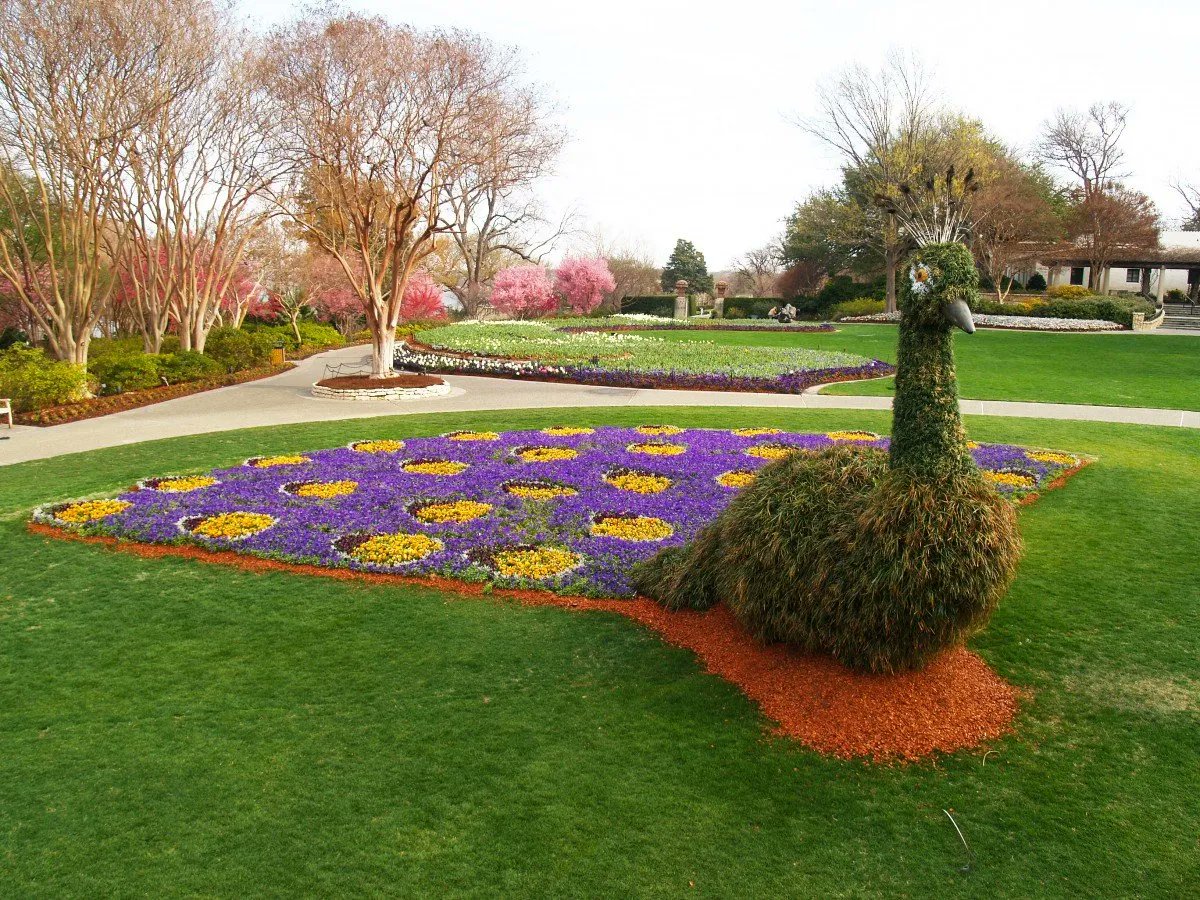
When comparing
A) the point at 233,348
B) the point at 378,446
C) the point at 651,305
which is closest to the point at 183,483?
the point at 378,446

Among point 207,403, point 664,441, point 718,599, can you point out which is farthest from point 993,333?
point 718,599

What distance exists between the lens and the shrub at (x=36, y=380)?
14.5 metres

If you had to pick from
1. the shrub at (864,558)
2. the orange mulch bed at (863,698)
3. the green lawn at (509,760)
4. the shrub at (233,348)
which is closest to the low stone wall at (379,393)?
the shrub at (233,348)

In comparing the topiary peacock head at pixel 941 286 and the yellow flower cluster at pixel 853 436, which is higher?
the topiary peacock head at pixel 941 286

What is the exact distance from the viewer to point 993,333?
33.6 m

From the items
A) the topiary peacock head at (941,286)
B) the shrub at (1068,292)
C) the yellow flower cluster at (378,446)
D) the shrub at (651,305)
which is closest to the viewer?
the topiary peacock head at (941,286)

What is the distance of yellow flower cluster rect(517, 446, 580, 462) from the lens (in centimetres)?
1054

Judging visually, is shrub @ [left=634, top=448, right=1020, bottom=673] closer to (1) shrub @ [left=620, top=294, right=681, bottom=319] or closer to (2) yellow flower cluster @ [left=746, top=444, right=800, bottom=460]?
(2) yellow flower cluster @ [left=746, top=444, right=800, bottom=460]

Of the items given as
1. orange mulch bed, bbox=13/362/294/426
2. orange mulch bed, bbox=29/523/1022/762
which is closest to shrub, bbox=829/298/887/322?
orange mulch bed, bbox=13/362/294/426

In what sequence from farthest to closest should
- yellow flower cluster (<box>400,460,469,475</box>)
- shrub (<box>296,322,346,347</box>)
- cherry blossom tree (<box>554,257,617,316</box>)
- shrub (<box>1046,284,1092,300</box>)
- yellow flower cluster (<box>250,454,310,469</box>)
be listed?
cherry blossom tree (<box>554,257,617,316</box>)
shrub (<box>1046,284,1092,300</box>)
shrub (<box>296,322,346,347</box>)
yellow flower cluster (<box>250,454,310,469</box>)
yellow flower cluster (<box>400,460,469,475</box>)

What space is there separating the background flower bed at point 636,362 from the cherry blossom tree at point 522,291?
23.4 metres

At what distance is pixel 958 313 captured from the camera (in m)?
4.00

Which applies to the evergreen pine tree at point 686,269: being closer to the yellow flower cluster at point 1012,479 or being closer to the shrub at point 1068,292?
the shrub at point 1068,292

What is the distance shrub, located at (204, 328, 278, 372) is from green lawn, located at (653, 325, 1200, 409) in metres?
14.5
